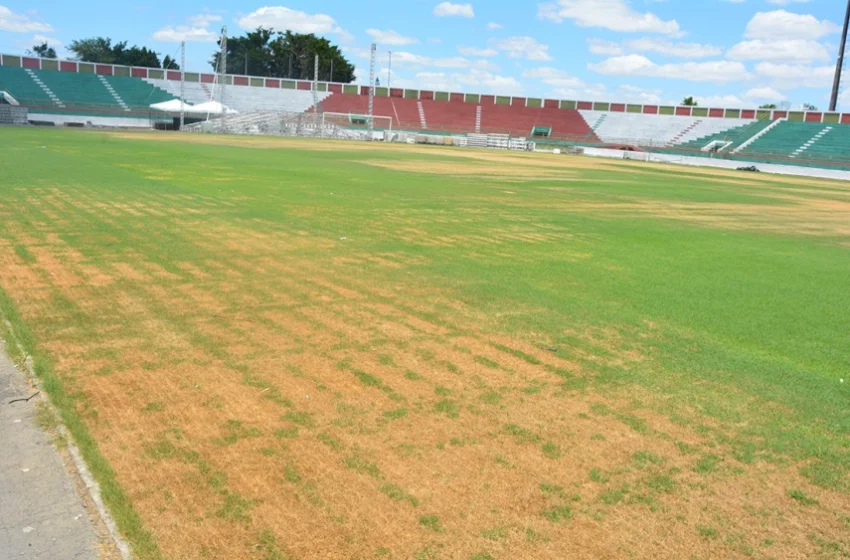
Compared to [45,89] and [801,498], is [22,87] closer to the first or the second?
[45,89]

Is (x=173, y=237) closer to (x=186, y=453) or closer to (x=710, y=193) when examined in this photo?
(x=186, y=453)

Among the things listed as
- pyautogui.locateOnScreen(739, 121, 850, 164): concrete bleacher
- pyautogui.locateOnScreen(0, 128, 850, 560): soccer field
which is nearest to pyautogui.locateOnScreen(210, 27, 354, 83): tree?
pyautogui.locateOnScreen(739, 121, 850, 164): concrete bleacher

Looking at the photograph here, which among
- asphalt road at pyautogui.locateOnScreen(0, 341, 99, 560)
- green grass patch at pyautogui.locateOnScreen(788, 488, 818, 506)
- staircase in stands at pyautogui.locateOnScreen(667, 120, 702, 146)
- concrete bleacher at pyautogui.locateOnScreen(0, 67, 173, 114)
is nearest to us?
asphalt road at pyautogui.locateOnScreen(0, 341, 99, 560)

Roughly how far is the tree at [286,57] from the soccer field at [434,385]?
97.0 m

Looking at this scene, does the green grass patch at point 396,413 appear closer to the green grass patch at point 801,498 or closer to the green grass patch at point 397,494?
the green grass patch at point 397,494

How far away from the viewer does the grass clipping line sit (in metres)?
3.61

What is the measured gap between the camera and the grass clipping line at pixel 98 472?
361 cm

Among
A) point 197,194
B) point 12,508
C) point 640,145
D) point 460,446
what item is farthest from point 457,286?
point 640,145

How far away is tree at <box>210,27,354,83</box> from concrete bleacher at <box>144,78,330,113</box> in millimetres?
24703

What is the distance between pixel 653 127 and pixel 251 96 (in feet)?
144

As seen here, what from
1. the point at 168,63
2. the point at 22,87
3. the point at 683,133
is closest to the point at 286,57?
the point at 168,63

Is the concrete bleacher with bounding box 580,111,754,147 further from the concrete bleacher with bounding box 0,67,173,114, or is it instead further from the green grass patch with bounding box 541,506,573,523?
the green grass patch with bounding box 541,506,573,523

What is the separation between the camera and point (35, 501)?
3.97 meters

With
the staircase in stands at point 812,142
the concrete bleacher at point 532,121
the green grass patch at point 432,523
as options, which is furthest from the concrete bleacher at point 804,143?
the green grass patch at point 432,523
